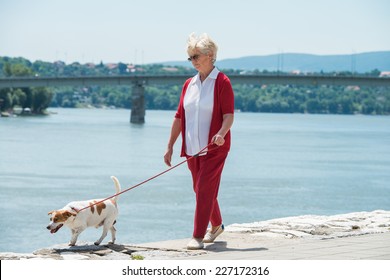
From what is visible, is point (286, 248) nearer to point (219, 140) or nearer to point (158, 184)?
point (219, 140)

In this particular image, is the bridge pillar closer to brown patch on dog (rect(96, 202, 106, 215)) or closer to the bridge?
the bridge

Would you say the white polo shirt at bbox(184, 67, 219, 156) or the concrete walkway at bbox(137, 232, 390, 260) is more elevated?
the white polo shirt at bbox(184, 67, 219, 156)

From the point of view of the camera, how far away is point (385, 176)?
45812 mm

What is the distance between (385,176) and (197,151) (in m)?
38.5

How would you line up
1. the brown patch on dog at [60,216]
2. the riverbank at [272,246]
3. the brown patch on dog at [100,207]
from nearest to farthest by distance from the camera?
the riverbank at [272,246], the brown patch on dog at [60,216], the brown patch on dog at [100,207]

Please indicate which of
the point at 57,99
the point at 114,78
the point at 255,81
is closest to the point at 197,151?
the point at 255,81

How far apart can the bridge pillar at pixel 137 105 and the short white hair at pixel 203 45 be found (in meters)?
99.7

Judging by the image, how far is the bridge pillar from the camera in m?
108

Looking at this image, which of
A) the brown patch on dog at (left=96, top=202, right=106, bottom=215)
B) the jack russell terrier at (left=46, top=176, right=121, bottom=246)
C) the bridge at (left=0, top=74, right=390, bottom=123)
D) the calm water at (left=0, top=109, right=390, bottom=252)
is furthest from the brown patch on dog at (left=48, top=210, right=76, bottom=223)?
the bridge at (left=0, top=74, right=390, bottom=123)

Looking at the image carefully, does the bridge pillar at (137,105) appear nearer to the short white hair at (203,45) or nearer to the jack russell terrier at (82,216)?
the short white hair at (203,45)

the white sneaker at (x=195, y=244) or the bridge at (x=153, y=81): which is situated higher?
the white sneaker at (x=195, y=244)

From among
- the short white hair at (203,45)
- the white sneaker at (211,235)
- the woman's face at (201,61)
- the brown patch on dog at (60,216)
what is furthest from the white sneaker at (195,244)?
the short white hair at (203,45)

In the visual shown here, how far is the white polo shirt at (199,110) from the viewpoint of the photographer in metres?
8.23

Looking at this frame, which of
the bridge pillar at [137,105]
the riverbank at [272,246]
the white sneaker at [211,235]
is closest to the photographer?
the riverbank at [272,246]
